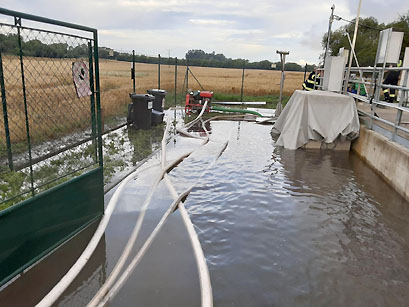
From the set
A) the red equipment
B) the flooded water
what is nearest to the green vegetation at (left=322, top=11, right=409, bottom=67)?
the red equipment

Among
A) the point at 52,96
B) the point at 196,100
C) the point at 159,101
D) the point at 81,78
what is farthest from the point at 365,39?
the point at 81,78

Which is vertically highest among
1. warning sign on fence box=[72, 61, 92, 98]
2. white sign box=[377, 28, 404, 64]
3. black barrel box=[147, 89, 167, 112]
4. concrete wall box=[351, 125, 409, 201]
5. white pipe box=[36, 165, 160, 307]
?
white sign box=[377, 28, 404, 64]

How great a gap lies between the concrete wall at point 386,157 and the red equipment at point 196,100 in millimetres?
6894

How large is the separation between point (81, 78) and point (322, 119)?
6222 mm

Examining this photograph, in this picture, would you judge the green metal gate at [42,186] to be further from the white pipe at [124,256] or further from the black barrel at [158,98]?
the black barrel at [158,98]

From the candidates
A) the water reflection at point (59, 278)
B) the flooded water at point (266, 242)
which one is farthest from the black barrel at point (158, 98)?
the water reflection at point (59, 278)

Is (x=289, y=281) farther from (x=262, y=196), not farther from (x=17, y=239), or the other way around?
(x=17, y=239)

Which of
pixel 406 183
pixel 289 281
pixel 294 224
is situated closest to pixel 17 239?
pixel 289 281

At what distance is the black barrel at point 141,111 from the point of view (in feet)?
30.5

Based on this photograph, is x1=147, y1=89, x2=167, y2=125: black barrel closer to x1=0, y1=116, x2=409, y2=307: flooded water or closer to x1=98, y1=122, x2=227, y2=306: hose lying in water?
x1=0, y1=116, x2=409, y2=307: flooded water

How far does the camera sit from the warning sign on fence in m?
3.55

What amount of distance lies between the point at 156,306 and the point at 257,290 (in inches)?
35.3

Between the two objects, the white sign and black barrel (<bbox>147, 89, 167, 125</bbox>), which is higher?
the white sign

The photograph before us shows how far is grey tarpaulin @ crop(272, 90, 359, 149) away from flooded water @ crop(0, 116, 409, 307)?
187 centimetres
